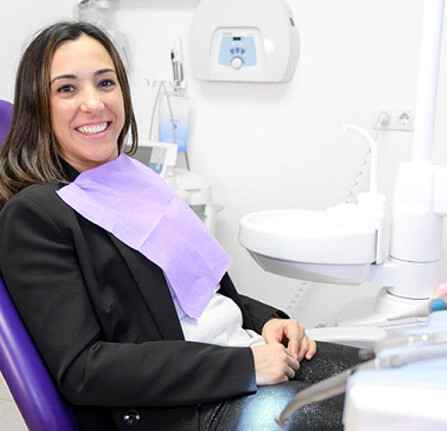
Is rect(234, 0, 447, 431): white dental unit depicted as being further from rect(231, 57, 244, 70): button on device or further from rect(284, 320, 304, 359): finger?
rect(231, 57, 244, 70): button on device

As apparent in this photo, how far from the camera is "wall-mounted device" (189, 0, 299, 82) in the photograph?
6.33 ft

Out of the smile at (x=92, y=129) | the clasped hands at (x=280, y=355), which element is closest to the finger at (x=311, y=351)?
the clasped hands at (x=280, y=355)

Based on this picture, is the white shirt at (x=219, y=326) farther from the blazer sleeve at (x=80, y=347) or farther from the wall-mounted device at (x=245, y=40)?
the wall-mounted device at (x=245, y=40)

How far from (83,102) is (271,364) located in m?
0.55

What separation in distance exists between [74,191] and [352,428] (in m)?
0.72

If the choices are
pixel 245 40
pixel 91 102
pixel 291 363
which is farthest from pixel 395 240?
pixel 245 40

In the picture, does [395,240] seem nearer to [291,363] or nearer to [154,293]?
[291,363]

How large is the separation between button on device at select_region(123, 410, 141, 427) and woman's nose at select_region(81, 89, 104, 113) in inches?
20.3

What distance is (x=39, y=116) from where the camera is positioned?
1066mm

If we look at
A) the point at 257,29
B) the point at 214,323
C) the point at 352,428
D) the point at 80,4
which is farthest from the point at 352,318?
the point at 80,4

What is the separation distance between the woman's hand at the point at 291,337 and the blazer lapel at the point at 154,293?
225mm

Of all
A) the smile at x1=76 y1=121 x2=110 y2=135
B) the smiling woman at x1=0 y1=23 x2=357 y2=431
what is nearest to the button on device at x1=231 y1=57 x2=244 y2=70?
A: the smiling woman at x1=0 y1=23 x2=357 y2=431

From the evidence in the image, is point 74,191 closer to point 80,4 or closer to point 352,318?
point 352,318

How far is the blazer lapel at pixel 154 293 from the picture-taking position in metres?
1.00
